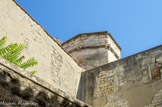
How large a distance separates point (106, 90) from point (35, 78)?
701 cm

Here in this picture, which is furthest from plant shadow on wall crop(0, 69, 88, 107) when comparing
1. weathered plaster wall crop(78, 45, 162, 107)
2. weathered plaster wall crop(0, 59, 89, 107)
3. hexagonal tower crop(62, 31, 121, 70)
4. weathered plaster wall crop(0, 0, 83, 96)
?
hexagonal tower crop(62, 31, 121, 70)

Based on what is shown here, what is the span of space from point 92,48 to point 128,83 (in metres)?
5.24

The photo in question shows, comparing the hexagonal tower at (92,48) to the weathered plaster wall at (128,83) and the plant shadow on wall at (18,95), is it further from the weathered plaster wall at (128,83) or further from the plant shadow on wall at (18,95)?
the plant shadow on wall at (18,95)

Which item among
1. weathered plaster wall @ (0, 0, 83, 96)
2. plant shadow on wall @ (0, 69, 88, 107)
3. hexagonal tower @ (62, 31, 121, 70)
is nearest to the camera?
plant shadow on wall @ (0, 69, 88, 107)

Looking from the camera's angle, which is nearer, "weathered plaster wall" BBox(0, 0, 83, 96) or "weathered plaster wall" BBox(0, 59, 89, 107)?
"weathered plaster wall" BBox(0, 59, 89, 107)

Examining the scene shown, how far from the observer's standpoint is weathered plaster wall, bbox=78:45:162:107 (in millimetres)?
8883

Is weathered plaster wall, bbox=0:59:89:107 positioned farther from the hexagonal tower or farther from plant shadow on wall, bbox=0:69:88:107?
the hexagonal tower

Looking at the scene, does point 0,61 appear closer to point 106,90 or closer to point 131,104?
point 131,104

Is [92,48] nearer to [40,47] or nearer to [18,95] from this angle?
[40,47]

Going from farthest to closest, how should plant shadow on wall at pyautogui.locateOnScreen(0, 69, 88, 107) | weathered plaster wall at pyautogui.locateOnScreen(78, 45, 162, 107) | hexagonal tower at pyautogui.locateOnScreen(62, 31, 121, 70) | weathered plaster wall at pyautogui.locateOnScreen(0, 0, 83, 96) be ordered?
A: hexagonal tower at pyautogui.locateOnScreen(62, 31, 121, 70) < weathered plaster wall at pyautogui.locateOnScreen(78, 45, 162, 107) < weathered plaster wall at pyautogui.locateOnScreen(0, 0, 83, 96) < plant shadow on wall at pyautogui.locateOnScreen(0, 69, 88, 107)

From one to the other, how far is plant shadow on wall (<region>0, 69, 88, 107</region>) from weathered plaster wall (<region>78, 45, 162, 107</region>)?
19.6 ft

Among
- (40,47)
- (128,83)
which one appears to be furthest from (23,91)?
(128,83)

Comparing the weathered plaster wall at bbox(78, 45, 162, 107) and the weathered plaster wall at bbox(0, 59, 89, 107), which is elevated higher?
the weathered plaster wall at bbox(78, 45, 162, 107)

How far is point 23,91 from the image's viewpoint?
3.16 metres
